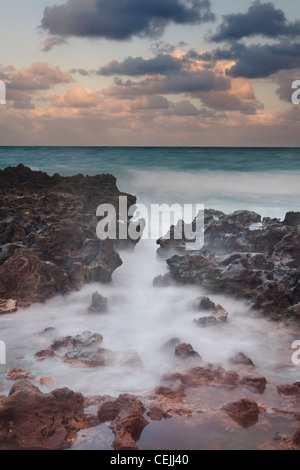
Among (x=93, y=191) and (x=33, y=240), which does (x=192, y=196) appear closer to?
(x=93, y=191)

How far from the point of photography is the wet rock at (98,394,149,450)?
3.19 meters

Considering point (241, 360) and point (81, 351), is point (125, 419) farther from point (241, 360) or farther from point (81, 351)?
point (241, 360)

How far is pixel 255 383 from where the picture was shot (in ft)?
13.1

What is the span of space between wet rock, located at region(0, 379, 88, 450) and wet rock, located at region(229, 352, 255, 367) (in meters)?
1.72

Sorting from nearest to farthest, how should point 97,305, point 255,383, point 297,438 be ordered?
point 297,438 → point 255,383 → point 97,305

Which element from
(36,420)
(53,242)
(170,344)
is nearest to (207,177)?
(53,242)

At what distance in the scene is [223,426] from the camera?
11.2ft

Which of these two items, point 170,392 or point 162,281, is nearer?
point 170,392

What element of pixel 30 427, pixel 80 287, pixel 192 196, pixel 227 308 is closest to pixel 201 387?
pixel 30 427

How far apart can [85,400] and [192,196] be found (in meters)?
15.3

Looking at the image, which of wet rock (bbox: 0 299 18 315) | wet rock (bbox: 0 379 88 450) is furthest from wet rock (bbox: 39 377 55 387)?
wet rock (bbox: 0 299 18 315)

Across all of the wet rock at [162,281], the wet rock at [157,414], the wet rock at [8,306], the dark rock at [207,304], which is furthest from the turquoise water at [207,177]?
the wet rock at [157,414]

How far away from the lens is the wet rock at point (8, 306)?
19.2ft

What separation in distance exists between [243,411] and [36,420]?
162cm
